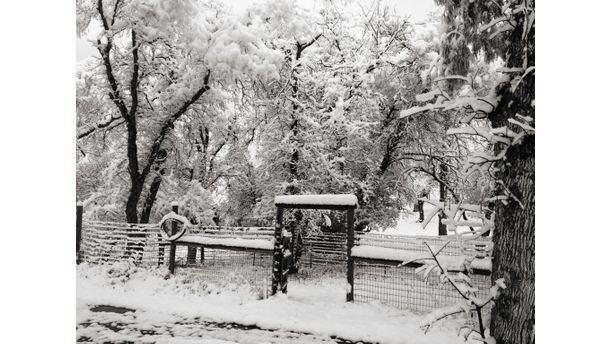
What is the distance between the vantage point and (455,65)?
3.22m

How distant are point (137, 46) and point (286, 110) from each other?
3.09 m

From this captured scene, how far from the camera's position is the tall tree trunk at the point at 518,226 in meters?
1.99

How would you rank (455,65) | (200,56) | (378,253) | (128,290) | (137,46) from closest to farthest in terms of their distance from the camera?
(455,65)
(378,253)
(128,290)
(200,56)
(137,46)

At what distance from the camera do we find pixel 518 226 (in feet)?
Answer: 6.70

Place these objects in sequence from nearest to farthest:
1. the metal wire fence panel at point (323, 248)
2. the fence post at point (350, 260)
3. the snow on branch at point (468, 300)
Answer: the snow on branch at point (468, 300)
the fence post at point (350, 260)
the metal wire fence panel at point (323, 248)

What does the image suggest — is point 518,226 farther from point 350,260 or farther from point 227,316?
point 227,316

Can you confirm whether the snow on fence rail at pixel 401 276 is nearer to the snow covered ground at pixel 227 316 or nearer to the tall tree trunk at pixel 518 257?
the snow covered ground at pixel 227 316

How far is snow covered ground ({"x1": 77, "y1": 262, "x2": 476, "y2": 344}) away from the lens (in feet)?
11.1

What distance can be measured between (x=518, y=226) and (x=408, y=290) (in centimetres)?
237

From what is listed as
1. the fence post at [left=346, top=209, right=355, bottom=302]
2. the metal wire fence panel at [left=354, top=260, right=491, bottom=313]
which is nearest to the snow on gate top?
the fence post at [left=346, top=209, right=355, bottom=302]

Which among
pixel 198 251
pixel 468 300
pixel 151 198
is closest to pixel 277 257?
pixel 198 251

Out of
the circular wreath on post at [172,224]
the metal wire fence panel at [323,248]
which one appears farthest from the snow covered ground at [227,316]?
the metal wire fence panel at [323,248]
